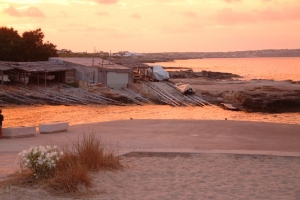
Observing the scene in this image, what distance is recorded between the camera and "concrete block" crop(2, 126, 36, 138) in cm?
1551

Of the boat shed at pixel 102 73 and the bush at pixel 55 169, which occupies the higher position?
the boat shed at pixel 102 73

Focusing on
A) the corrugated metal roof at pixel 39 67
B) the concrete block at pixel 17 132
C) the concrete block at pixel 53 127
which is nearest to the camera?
the concrete block at pixel 17 132

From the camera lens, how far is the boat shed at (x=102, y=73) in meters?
39.9

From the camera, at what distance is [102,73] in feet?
131

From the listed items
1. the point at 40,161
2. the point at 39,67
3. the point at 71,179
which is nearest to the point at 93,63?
the point at 39,67

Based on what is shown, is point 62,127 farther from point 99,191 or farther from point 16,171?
point 99,191

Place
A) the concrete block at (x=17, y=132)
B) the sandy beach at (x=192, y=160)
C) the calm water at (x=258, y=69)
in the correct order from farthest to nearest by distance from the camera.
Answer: the calm water at (x=258, y=69)
the concrete block at (x=17, y=132)
the sandy beach at (x=192, y=160)

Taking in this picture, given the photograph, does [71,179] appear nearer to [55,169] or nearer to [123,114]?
[55,169]

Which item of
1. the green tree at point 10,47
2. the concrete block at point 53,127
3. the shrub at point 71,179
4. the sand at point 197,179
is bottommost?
the concrete block at point 53,127

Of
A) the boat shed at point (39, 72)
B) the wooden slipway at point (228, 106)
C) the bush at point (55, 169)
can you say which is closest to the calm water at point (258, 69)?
the wooden slipway at point (228, 106)

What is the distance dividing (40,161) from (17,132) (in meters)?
Answer: 7.34

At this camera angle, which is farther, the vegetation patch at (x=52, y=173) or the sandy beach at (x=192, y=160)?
the sandy beach at (x=192, y=160)

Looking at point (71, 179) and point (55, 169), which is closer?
point (71, 179)

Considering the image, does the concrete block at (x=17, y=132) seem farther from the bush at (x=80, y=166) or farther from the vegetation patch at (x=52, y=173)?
the vegetation patch at (x=52, y=173)
